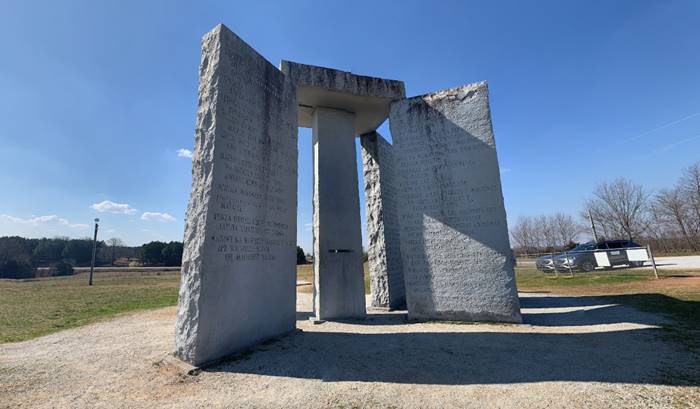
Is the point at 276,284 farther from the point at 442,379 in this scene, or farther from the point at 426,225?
the point at 426,225

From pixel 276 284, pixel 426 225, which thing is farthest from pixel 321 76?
pixel 276 284

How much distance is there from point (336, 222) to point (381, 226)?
5.41ft

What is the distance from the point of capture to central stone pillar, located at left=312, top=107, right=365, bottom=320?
687cm

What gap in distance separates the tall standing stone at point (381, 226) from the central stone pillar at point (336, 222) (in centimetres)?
100

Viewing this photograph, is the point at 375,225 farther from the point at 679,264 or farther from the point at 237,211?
the point at 679,264

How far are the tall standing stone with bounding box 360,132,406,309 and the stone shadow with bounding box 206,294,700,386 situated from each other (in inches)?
103

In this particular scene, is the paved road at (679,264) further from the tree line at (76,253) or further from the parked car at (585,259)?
the tree line at (76,253)

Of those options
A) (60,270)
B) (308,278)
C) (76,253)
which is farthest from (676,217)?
(76,253)

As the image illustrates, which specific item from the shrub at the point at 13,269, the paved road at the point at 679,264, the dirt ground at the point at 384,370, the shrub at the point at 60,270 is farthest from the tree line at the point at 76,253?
the paved road at the point at 679,264

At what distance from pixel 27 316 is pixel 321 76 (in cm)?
999

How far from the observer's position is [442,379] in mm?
3320

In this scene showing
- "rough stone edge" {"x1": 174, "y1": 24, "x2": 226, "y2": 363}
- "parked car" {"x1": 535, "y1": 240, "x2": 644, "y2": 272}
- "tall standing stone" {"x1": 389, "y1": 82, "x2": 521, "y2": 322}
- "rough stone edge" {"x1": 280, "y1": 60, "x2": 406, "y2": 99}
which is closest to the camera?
"rough stone edge" {"x1": 174, "y1": 24, "x2": 226, "y2": 363}

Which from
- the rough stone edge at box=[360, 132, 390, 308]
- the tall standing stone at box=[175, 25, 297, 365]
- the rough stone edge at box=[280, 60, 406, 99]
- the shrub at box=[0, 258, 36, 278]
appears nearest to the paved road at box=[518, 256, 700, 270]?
the rough stone edge at box=[360, 132, 390, 308]

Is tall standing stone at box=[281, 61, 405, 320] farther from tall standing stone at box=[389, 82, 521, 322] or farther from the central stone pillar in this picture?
tall standing stone at box=[389, 82, 521, 322]
